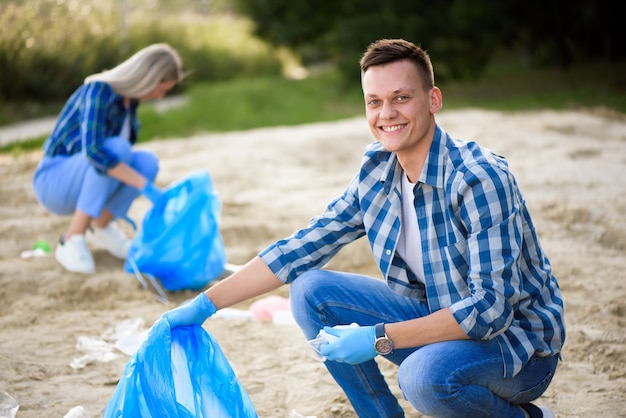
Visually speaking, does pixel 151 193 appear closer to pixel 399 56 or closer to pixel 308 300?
pixel 308 300

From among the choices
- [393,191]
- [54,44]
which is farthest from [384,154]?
[54,44]

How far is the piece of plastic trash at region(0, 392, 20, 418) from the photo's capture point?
7.02 feet

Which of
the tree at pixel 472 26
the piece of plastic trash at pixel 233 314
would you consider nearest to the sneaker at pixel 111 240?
the piece of plastic trash at pixel 233 314

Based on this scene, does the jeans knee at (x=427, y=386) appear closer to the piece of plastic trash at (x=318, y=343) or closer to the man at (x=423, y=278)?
the man at (x=423, y=278)

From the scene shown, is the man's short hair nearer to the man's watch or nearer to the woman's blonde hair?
the man's watch

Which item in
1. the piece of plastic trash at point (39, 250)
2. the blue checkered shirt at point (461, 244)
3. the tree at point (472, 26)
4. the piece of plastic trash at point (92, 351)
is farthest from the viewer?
the tree at point (472, 26)

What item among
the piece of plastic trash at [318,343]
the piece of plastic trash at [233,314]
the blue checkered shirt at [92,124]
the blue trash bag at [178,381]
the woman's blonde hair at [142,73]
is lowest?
the piece of plastic trash at [233,314]

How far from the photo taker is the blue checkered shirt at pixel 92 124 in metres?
3.28

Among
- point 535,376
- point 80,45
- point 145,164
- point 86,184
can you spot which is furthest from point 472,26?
point 535,376

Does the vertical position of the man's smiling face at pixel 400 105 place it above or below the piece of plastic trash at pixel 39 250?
above

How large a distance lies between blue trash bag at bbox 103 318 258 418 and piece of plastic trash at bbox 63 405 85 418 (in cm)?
30

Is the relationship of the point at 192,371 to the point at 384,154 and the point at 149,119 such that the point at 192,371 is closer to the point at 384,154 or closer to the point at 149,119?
the point at 384,154

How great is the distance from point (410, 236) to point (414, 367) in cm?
36

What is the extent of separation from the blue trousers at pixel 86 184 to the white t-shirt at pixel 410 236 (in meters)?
1.80
